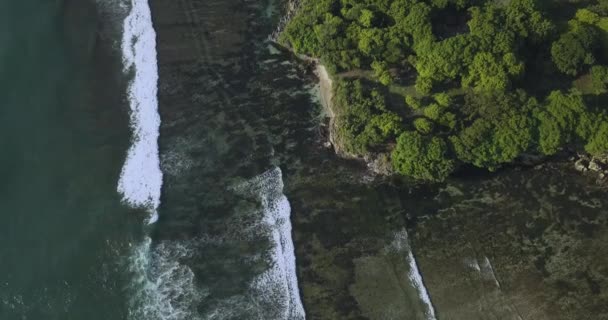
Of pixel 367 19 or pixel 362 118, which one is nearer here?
pixel 362 118

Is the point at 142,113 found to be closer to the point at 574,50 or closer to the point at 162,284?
the point at 162,284

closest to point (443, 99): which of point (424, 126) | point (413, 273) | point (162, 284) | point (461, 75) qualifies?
point (461, 75)

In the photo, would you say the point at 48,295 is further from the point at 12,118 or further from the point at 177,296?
the point at 12,118

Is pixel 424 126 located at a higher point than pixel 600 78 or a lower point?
lower

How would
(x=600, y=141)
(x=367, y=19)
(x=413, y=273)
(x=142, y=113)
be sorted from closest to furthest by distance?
(x=413, y=273)
(x=600, y=141)
(x=142, y=113)
(x=367, y=19)

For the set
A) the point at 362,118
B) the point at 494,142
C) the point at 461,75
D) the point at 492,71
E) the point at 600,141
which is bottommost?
the point at 362,118

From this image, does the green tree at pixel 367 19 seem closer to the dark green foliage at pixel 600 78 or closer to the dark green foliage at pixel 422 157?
the dark green foliage at pixel 422 157

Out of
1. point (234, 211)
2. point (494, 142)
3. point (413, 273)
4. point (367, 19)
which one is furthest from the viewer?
point (367, 19)

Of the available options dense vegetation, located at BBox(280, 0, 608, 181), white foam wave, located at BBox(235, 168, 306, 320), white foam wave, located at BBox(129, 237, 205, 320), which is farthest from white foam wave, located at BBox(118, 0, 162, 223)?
dense vegetation, located at BBox(280, 0, 608, 181)
